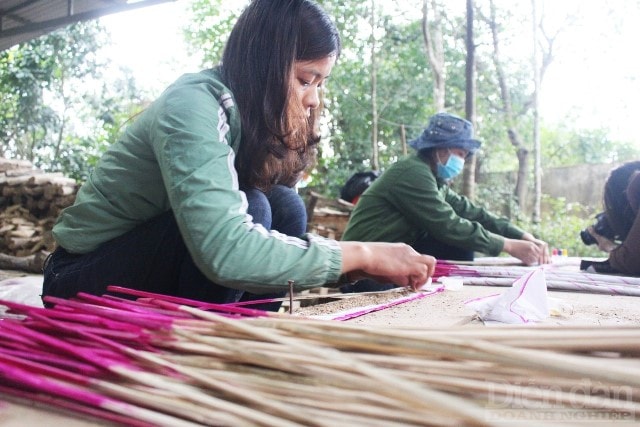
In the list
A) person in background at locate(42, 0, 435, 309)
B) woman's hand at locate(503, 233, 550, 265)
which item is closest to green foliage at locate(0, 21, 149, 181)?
woman's hand at locate(503, 233, 550, 265)

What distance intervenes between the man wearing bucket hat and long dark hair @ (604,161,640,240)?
0.39 m

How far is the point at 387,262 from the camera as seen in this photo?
3.96 ft

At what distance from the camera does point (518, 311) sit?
1.32 m

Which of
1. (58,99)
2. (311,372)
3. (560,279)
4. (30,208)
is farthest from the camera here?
(58,99)

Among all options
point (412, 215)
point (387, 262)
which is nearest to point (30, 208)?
point (412, 215)

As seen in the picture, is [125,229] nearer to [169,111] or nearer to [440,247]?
[169,111]

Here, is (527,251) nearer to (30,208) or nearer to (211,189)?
(211,189)

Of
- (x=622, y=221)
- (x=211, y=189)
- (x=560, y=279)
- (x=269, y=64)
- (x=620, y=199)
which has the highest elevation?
(x=269, y=64)

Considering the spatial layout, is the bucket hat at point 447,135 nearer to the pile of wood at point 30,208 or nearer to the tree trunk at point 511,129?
the pile of wood at point 30,208

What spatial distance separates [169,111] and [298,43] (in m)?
0.41

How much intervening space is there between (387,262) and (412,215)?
1.87 metres

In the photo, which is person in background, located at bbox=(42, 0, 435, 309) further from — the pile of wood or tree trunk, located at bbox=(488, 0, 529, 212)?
tree trunk, located at bbox=(488, 0, 529, 212)

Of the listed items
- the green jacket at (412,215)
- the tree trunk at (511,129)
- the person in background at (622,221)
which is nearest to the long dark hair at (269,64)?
the green jacket at (412,215)

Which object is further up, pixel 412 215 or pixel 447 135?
pixel 447 135
